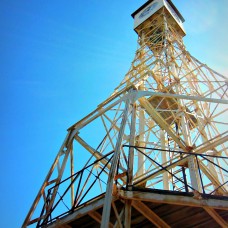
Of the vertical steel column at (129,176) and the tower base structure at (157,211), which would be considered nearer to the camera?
the vertical steel column at (129,176)

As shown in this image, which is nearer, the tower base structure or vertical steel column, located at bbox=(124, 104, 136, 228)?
vertical steel column, located at bbox=(124, 104, 136, 228)

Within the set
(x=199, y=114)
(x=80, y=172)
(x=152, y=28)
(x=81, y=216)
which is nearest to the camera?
(x=81, y=216)

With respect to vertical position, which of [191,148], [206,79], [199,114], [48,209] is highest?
[206,79]

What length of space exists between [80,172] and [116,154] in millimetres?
1762

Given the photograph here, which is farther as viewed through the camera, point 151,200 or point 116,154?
point 116,154

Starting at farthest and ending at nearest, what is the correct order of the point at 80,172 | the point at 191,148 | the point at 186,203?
the point at 191,148 → the point at 80,172 → the point at 186,203

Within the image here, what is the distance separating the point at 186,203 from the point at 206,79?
916 centimetres

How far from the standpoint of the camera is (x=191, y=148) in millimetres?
10102

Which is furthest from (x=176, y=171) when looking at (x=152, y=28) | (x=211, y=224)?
(x=152, y=28)

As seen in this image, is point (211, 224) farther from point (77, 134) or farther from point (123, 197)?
point (77, 134)

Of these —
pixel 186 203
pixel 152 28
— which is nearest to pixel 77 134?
pixel 186 203

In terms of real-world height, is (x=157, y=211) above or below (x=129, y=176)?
below

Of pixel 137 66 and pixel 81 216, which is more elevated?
pixel 137 66

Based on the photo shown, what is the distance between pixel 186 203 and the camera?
681 centimetres
